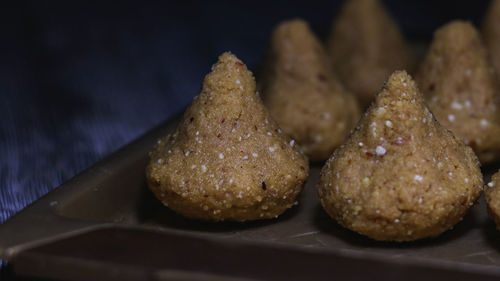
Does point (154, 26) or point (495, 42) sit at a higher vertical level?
point (495, 42)

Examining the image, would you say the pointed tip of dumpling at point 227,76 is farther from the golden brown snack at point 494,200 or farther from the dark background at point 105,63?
the dark background at point 105,63

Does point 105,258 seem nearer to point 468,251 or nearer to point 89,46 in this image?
→ point 468,251

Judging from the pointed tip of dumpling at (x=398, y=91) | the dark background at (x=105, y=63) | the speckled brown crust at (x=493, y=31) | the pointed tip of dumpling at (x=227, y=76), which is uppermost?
the speckled brown crust at (x=493, y=31)

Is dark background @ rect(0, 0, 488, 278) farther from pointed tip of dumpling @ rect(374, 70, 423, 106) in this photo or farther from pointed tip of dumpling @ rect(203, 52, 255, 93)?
pointed tip of dumpling @ rect(374, 70, 423, 106)

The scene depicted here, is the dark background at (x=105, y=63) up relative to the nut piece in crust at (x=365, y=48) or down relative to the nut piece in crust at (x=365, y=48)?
down

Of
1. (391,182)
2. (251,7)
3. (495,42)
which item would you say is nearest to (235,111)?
(391,182)

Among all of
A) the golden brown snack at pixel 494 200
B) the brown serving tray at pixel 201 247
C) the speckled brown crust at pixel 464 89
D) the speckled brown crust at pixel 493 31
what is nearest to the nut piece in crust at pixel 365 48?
the speckled brown crust at pixel 493 31

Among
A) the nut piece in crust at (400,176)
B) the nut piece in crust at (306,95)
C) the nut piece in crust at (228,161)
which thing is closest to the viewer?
the nut piece in crust at (400,176)
